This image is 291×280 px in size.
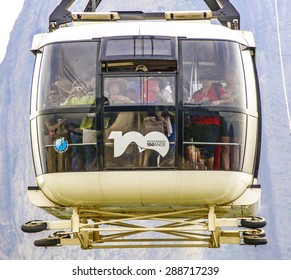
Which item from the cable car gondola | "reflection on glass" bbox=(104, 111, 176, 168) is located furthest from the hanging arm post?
"reflection on glass" bbox=(104, 111, 176, 168)

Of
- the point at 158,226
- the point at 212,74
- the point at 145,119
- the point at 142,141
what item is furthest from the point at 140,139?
the point at 158,226

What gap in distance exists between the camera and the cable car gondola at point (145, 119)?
19.1 m

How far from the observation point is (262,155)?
99438mm

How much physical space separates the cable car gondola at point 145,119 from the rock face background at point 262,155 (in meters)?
72.0

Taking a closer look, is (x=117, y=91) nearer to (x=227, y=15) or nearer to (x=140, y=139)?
(x=140, y=139)

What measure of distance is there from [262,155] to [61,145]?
80.6 meters

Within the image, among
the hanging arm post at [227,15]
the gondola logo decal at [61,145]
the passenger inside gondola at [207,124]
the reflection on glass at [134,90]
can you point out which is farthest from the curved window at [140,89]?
the hanging arm post at [227,15]

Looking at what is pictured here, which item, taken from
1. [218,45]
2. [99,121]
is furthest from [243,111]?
[99,121]

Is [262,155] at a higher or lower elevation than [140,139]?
lower

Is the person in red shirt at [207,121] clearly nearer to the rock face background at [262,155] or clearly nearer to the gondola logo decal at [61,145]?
the gondola logo decal at [61,145]

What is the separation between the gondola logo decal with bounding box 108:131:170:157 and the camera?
19000 millimetres

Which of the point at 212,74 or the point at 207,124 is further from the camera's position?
the point at 212,74

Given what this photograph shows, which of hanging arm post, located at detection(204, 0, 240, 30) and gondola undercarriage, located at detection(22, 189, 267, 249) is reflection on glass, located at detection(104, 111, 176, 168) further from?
hanging arm post, located at detection(204, 0, 240, 30)

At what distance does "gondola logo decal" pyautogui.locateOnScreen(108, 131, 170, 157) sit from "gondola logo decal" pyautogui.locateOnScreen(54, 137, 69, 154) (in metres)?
0.87
